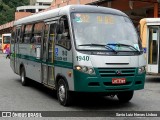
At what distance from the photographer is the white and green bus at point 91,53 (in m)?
8.56

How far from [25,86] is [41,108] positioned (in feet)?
15.3

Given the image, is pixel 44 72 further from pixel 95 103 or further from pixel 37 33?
pixel 95 103

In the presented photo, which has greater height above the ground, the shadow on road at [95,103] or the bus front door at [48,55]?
the bus front door at [48,55]

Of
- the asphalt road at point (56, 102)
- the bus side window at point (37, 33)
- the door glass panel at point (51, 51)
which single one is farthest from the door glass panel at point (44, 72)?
the bus side window at point (37, 33)

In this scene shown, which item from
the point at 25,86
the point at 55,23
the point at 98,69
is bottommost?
the point at 25,86

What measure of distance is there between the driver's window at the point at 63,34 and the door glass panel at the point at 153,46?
6.74m

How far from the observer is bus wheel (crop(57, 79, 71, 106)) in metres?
9.16

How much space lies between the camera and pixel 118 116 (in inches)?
321

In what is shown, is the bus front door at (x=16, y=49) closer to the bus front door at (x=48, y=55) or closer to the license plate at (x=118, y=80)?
the bus front door at (x=48, y=55)

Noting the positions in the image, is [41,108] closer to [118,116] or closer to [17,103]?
[17,103]

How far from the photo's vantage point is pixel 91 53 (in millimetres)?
8633

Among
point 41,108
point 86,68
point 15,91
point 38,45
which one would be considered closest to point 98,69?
point 86,68

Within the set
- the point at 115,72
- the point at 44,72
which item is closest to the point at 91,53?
the point at 115,72

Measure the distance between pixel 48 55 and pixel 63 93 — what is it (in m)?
1.53
